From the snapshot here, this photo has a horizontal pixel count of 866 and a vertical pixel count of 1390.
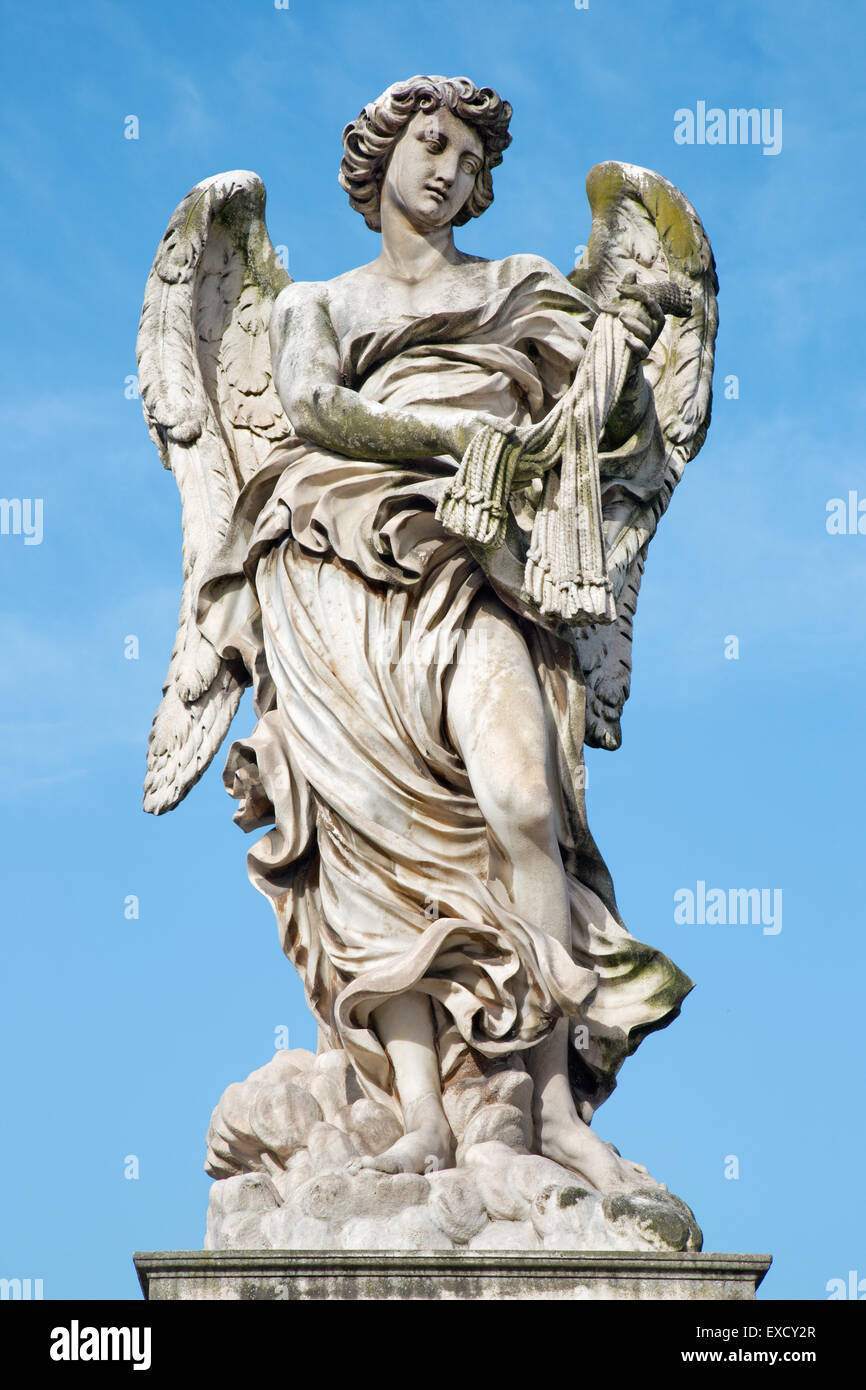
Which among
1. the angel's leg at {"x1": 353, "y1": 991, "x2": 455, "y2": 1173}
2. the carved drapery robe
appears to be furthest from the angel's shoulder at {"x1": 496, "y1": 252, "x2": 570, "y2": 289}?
the angel's leg at {"x1": 353, "y1": 991, "x2": 455, "y2": 1173}

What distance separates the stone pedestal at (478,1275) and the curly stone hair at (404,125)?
4297 mm

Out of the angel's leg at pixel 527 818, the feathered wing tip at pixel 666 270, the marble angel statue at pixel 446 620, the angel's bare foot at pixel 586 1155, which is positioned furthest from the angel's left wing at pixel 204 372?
the angel's bare foot at pixel 586 1155

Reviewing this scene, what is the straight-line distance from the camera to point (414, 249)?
426 inches

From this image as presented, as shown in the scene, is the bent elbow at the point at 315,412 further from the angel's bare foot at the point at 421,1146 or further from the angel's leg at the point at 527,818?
the angel's bare foot at the point at 421,1146

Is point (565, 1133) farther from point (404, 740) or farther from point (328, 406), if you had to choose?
point (328, 406)

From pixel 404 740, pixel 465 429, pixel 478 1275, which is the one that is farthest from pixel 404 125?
pixel 478 1275

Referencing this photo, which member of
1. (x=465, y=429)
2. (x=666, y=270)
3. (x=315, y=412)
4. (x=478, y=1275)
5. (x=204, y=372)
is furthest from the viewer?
(x=204, y=372)

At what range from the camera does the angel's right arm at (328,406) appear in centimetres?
1020

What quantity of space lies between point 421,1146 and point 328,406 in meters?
2.81

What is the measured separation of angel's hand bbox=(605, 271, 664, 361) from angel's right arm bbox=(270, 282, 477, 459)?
722 mm

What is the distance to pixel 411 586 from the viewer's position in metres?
10.3

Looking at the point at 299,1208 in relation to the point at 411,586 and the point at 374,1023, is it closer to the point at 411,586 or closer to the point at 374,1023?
the point at 374,1023
